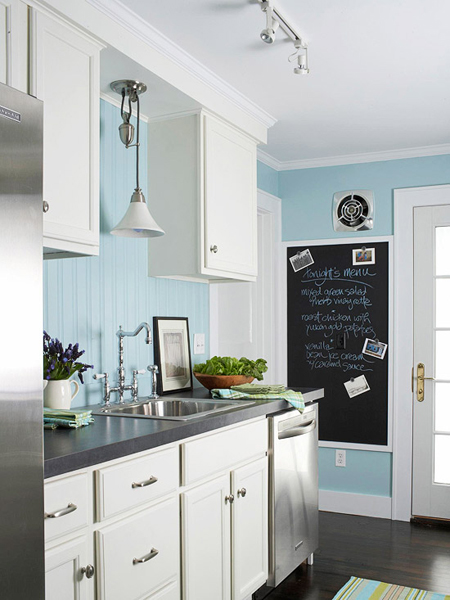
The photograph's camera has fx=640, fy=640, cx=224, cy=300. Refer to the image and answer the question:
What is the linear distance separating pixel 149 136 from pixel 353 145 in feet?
5.43

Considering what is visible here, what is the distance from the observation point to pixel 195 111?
3037 mm

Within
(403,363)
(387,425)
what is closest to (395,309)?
(403,363)

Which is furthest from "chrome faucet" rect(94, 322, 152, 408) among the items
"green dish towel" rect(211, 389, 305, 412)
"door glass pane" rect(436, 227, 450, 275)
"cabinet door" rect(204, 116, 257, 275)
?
"door glass pane" rect(436, 227, 450, 275)

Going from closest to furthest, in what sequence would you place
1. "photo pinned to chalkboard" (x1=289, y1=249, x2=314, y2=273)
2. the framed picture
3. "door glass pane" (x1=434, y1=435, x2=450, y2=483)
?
1. the framed picture
2. "door glass pane" (x1=434, y1=435, x2=450, y2=483)
3. "photo pinned to chalkboard" (x1=289, y1=249, x2=314, y2=273)

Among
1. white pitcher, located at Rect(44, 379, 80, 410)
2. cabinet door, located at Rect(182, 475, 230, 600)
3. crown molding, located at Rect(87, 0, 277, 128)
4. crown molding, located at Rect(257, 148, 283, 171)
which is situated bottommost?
cabinet door, located at Rect(182, 475, 230, 600)

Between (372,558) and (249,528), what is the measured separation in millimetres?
1127

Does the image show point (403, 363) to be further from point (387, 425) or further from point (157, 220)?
point (157, 220)

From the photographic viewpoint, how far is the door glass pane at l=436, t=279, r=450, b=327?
13.9 feet

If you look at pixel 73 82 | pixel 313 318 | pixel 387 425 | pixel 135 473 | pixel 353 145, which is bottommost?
pixel 387 425

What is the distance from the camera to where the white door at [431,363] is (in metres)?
4.21

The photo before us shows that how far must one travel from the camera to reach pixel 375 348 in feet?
14.5

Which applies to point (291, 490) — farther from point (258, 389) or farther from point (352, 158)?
point (352, 158)

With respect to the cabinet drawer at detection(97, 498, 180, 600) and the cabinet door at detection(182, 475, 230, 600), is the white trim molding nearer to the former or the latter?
the cabinet door at detection(182, 475, 230, 600)

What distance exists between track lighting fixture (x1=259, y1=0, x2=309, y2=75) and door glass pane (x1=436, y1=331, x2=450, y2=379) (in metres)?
2.20
